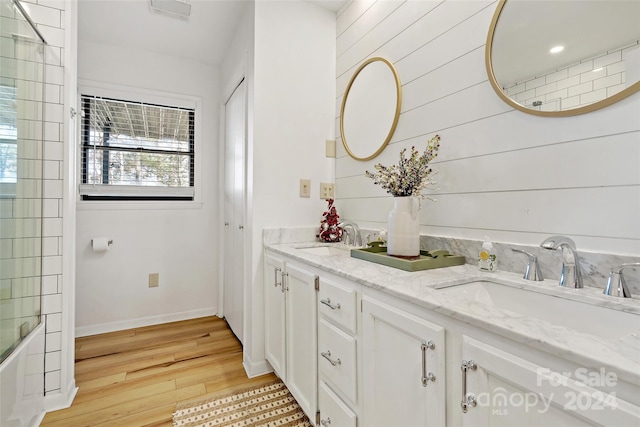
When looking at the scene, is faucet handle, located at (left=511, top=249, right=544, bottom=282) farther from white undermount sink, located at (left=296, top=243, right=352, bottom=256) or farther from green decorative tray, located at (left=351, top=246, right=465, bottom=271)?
white undermount sink, located at (left=296, top=243, right=352, bottom=256)

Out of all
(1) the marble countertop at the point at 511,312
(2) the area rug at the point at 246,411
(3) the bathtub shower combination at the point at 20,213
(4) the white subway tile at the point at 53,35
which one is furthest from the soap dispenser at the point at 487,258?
(4) the white subway tile at the point at 53,35

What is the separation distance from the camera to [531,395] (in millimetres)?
570

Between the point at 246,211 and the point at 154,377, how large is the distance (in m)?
1.22

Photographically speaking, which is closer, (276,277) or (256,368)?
(276,277)

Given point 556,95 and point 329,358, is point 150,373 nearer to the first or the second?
point 329,358

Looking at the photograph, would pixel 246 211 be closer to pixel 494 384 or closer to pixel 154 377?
pixel 154 377

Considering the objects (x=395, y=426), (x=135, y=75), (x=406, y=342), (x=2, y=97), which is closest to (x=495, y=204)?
(x=406, y=342)

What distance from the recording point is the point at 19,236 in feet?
4.75

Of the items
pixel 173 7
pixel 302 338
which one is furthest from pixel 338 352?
pixel 173 7

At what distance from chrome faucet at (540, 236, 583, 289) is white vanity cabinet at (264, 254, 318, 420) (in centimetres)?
87

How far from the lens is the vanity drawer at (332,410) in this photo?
112 centimetres

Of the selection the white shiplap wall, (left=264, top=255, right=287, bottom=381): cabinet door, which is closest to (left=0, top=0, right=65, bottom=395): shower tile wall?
(left=264, top=255, right=287, bottom=381): cabinet door

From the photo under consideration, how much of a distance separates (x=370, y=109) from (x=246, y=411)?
1867 mm

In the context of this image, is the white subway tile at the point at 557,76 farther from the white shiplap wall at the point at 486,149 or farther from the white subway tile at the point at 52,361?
the white subway tile at the point at 52,361
